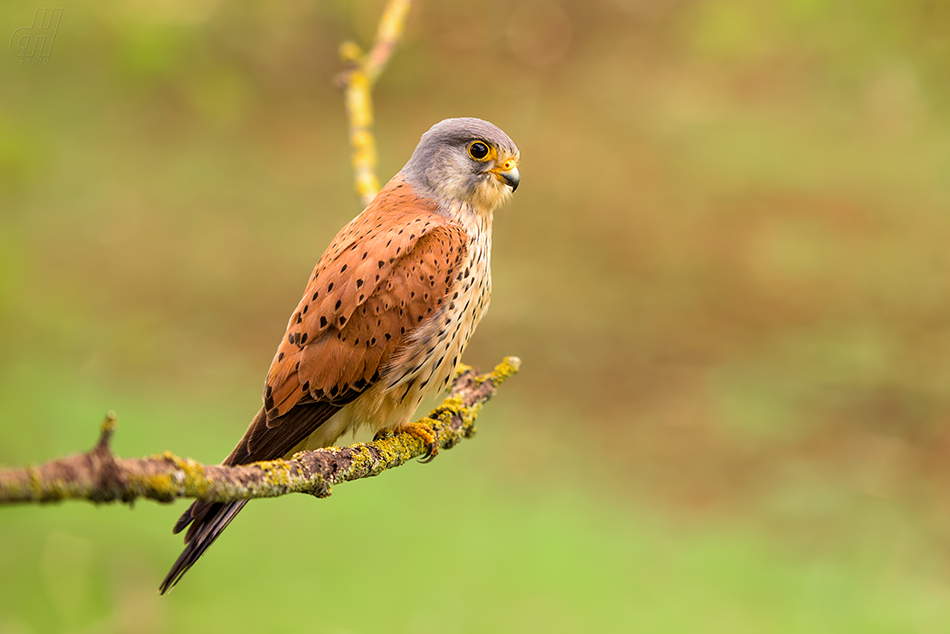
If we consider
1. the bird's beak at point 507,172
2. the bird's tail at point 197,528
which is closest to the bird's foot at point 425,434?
the bird's tail at point 197,528

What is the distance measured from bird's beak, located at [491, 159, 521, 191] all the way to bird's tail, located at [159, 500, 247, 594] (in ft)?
3.60

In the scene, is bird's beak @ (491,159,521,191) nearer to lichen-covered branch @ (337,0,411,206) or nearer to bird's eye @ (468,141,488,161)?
bird's eye @ (468,141,488,161)

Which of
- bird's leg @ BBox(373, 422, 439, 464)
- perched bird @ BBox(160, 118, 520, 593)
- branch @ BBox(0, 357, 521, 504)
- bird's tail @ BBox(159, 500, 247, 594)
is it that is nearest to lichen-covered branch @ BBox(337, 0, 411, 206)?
perched bird @ BBox(160, 118, 520, 593)

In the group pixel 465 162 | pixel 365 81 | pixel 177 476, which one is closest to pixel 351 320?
pixel 465 162

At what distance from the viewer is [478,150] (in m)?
2.44

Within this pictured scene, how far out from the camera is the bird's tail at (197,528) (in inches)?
74.4

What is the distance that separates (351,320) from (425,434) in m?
0.36

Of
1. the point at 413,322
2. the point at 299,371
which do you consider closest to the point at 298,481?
the point at 299,371

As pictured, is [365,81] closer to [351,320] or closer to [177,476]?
[351,320]

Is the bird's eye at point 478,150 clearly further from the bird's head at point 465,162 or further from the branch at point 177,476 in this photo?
the branch at point 177,476

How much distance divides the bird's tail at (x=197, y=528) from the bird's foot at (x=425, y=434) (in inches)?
20.7

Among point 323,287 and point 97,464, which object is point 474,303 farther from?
point 97,464

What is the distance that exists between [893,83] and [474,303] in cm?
656

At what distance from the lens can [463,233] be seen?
95.4 inches
